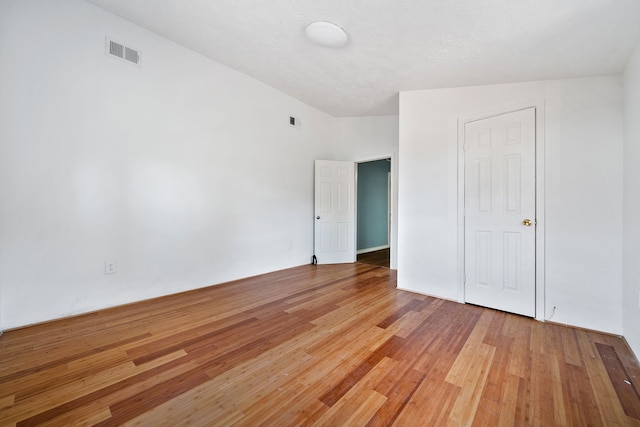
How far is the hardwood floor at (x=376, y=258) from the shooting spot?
16.6ft

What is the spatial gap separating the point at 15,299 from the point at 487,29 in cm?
464

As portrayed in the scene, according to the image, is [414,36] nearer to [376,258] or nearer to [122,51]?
[122,51]

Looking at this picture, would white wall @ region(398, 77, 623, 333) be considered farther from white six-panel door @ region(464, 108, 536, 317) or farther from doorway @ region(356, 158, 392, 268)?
doorway @ region(356, 158, 392, 268)

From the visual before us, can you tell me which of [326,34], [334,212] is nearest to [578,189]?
[326,34]

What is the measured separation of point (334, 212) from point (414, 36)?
3162 millimetres

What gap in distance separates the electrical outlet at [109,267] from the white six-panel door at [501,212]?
3.95 meters

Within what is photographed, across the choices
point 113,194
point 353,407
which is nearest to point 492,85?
point 353,407

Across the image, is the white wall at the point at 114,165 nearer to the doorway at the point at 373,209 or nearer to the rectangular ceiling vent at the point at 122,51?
the rectangular ceiling vent at the point at 122,51

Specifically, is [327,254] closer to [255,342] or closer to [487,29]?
[255,342]

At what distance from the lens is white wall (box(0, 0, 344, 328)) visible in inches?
84.6

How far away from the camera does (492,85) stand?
289 cm

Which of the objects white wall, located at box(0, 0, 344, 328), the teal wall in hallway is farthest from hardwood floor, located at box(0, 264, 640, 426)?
the teal wall in hallway

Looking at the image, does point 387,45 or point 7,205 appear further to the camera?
point 387,45

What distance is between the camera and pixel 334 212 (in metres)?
4.99
